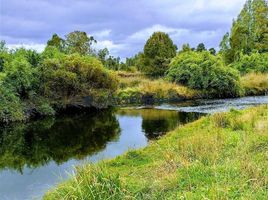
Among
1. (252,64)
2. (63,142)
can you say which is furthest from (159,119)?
(252,64)

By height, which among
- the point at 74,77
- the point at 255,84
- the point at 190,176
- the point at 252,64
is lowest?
the point at 190,176

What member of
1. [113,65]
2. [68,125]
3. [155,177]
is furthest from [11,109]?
[113,65]

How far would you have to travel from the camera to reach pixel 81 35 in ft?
188

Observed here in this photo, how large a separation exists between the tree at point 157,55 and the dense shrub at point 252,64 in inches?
373

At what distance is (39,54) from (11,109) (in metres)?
8.51

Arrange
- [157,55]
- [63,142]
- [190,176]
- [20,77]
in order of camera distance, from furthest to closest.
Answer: [157,55] < [20,77] < [63,142] < [190,176]

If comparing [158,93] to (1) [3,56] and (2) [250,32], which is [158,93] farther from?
(2) [250,32]

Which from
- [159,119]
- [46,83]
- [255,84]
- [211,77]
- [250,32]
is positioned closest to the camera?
[159,119]

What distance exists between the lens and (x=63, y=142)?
19.8 m

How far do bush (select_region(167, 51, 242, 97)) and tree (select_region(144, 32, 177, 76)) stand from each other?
14.7m

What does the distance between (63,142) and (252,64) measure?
37203 millimetres

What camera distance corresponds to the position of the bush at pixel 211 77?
3938cm

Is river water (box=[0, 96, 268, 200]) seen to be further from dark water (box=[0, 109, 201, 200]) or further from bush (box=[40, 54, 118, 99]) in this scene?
bush (box=[40, 54, 118, 99])

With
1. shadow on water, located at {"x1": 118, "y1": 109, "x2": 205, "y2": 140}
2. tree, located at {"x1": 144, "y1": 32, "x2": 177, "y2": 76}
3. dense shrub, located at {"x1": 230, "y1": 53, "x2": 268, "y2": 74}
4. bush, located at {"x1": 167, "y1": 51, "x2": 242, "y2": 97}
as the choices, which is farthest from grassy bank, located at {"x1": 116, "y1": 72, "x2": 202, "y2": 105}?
tree, located at {"x1": 144, "y1": 32, "x2": 177, "y2": 76}
